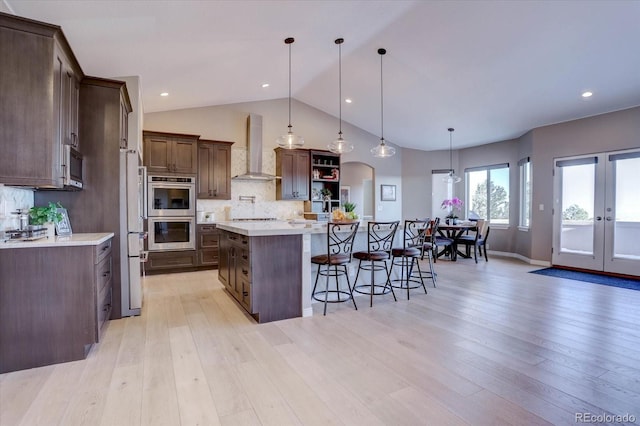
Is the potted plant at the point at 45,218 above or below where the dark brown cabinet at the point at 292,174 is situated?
below

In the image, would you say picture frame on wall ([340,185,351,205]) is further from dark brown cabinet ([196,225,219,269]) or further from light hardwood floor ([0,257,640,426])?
light hardwood floor ([0,257,640,426])

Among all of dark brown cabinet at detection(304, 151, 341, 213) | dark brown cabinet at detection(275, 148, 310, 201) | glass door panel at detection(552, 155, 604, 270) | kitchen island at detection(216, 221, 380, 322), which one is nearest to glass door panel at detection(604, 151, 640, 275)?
glass door panel at detection(552, 155, 604, 270)

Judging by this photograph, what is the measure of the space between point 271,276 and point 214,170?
3558 mm

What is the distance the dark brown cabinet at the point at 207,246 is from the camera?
5852 millimetres

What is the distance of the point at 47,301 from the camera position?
2.39 meters

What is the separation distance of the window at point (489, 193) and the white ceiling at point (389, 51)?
1.49 metres

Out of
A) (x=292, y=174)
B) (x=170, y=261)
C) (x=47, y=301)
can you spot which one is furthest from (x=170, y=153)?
(x=47, y=301)

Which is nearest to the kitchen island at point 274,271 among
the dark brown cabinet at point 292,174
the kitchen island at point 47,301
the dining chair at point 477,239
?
the kitchen island at point 47,301

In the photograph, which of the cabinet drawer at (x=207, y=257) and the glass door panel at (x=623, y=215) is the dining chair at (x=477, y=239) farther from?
the cabinet drawer at (x=207, y=257)

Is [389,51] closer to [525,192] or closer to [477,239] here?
[477,239]

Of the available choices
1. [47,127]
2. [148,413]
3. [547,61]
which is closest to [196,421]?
[148,413]

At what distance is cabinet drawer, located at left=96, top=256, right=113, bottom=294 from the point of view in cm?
263

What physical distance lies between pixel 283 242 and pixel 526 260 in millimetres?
6016

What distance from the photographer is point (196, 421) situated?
1.73m
